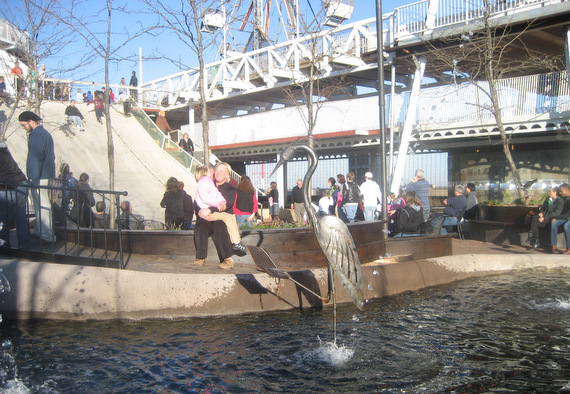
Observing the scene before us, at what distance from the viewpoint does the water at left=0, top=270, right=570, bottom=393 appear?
4.30 metres

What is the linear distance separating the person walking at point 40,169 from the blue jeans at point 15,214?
5.9 inches

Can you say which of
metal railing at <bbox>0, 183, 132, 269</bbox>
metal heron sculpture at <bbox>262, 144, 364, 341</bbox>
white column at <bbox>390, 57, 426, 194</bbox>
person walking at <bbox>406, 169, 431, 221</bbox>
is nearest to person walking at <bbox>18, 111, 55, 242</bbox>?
A: metal railing at <bbox>0, 183, 132, 269</bbox>

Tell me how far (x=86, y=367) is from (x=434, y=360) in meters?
3.18

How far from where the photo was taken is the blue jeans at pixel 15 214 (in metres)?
7.19

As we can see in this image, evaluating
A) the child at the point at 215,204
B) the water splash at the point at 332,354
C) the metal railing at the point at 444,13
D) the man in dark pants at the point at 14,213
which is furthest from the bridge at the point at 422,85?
the water splash at the point at 332,354

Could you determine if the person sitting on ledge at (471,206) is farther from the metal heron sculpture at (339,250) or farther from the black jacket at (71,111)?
the black jacket at (71,111)

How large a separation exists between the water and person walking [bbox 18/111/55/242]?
173cm

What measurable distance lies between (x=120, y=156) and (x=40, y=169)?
1634 centimetres

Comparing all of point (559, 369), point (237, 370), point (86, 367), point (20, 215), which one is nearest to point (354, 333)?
point (237, 370)

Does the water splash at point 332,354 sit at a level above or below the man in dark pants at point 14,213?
below

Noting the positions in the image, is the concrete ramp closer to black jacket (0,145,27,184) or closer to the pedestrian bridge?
the pedestrian bridge

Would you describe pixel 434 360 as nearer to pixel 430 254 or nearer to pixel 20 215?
pixel 430 254

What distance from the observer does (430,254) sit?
9234mm

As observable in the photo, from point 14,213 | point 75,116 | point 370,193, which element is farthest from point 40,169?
point 75,116
